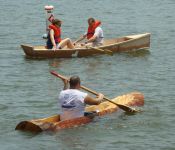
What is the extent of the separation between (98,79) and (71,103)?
5724 millimetres

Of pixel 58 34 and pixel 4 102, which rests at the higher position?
pixel 58 34

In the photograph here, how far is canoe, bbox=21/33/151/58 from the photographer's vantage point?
76.6 feet

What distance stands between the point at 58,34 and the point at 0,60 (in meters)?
2.21

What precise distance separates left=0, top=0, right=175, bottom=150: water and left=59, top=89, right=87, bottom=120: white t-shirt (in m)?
0.37

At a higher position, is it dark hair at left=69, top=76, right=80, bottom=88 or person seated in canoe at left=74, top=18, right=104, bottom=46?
person seated in canoe at left=74, top=18, right=104, bottom=46

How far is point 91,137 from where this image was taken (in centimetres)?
1520

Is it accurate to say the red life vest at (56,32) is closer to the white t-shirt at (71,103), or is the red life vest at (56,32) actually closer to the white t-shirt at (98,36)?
the white t-shirt at (98,36)

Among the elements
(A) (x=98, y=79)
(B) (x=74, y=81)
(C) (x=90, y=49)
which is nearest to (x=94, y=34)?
(C) (x=90, y=49)

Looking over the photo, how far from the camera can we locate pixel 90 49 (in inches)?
941

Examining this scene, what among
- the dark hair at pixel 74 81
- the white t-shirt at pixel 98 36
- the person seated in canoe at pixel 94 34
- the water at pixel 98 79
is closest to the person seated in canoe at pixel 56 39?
the water at pixel 98 79

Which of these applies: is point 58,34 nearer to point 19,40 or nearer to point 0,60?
point 0,60

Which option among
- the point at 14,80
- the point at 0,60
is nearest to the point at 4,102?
the point at 14,80

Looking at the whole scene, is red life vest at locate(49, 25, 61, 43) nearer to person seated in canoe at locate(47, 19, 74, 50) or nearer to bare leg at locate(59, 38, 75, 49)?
person seated in canoe at locate(47, 19, 74, 50)

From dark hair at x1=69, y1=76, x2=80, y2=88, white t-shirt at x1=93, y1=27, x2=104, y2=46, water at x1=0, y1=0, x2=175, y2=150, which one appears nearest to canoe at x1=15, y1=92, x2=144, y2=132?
water at x1=0, y1=0, x2=175, y2=150
